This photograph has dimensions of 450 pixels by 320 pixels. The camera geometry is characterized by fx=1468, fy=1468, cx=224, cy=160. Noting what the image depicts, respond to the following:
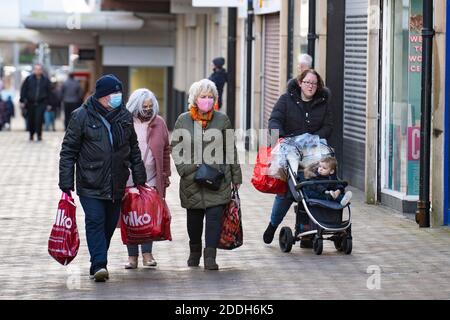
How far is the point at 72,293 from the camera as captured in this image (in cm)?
1037

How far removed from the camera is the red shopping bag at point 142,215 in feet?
37.0

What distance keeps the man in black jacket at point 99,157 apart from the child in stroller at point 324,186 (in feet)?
7.02

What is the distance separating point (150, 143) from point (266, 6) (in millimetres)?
14537

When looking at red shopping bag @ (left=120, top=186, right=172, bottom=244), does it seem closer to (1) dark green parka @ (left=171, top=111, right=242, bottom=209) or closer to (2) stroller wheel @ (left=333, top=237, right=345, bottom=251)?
(1) dark green parka @ (left=171, top=111, right=242, bottom=209)

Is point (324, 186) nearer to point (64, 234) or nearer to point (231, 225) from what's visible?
point (231, 225)

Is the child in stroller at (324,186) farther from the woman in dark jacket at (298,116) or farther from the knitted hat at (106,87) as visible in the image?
the knitted hat at (106,87)

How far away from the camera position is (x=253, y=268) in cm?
1173

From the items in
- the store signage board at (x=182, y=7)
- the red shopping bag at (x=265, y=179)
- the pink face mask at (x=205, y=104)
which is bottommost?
the red shopping bag at (x=265, y=179)

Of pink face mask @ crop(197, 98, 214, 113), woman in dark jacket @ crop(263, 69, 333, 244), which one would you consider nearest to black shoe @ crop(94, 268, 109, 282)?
pink face mask @ crop(197, 98, 214, 113)

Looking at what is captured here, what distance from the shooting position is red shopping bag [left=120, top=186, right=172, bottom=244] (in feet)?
37.0

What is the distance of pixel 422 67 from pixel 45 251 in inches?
163

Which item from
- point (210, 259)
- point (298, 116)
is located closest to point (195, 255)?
point (210, 259)

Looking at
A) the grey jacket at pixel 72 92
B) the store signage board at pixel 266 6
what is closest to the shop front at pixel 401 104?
the store signage board at pixel 266 6

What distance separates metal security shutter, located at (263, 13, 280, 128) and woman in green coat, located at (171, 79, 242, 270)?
13.7m
